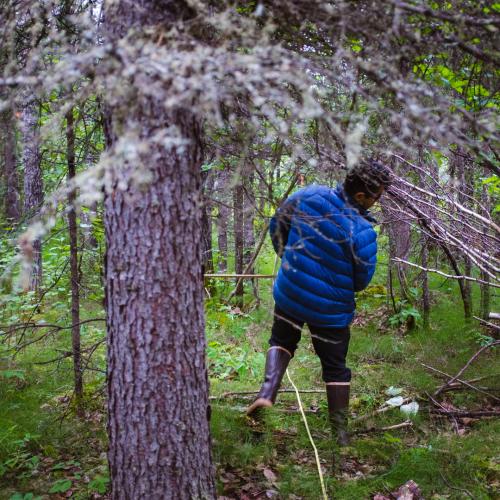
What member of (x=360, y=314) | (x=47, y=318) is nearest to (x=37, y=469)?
(x=47, y=318)

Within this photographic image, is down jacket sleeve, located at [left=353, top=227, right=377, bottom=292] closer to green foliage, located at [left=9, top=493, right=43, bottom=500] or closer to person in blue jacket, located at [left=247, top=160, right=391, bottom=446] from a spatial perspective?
person in blue jacket, located at [left=247, top=160, right=391, bottom=446]

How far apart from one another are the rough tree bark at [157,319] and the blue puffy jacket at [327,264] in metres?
1.27

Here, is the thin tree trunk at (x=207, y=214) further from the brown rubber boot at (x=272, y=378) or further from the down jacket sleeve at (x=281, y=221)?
the brown rubber boot at (x=272, y=378)

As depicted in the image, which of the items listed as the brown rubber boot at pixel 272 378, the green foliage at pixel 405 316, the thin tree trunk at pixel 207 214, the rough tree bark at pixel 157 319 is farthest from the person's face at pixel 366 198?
the green foliage at pixel 405 316

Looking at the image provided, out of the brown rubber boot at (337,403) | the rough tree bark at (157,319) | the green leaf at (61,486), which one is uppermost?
the rough tree bark at (157,319)

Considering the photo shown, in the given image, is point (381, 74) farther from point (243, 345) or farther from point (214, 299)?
point (214, 299)

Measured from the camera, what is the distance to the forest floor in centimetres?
303

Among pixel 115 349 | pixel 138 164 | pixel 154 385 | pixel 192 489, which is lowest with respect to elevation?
pixel 192 489

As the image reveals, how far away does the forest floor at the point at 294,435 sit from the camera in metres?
3.03

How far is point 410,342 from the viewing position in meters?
6.06

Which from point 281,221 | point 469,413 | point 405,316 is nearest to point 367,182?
point 281,221

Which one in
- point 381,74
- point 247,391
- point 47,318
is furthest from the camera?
point 47,318

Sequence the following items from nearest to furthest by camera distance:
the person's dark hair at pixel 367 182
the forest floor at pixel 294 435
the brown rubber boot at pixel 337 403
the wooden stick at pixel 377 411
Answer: the forest floor at pixel 294 435, the person's dark hair at pixel 367 182, the brown rubber boot at pixel 337 403, the wooden stick at pixel 377 411

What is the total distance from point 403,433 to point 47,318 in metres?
5.57
